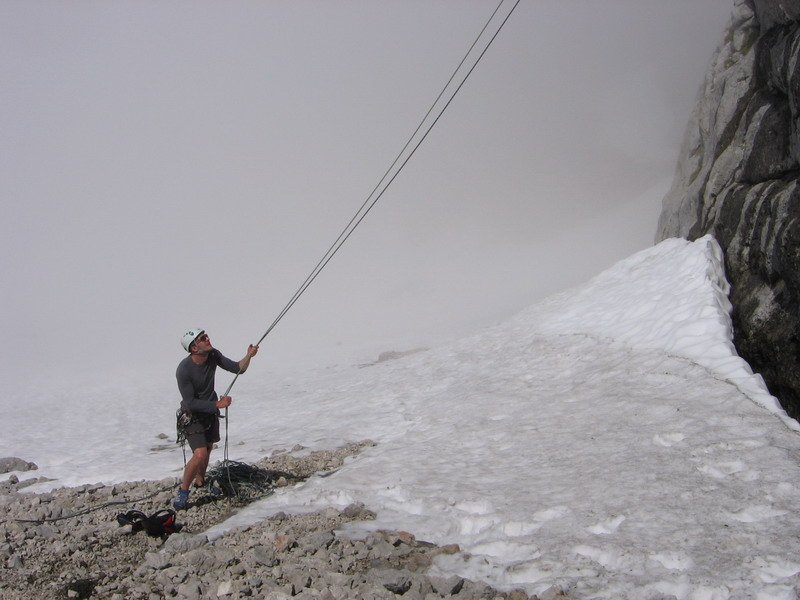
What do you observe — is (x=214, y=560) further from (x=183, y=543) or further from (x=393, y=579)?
(x=393, y=579)

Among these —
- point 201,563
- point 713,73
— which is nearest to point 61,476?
point 201,563

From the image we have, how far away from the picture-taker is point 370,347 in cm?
3412

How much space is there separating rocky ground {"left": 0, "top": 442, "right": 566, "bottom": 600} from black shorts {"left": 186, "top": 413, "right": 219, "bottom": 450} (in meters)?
0.74

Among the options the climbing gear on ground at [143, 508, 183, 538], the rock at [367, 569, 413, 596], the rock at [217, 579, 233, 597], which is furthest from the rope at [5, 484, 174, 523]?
the rock at [367, 569, 413, 596]

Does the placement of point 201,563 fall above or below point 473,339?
below

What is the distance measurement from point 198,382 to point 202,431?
638mm

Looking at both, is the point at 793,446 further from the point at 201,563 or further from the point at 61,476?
the point at 61,476

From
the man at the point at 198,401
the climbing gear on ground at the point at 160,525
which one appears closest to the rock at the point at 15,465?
the man at the point at 198,401

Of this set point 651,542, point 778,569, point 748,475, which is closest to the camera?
point 778,569

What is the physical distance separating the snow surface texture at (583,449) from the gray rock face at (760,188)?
582 millimetres

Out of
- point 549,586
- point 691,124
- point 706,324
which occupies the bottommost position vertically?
point 549,586

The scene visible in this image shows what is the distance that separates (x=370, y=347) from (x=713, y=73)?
22285mm

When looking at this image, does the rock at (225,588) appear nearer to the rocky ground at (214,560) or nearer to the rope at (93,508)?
the rocky ground at (214,560)

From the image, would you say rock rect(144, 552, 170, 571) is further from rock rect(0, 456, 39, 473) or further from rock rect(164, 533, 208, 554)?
rock rect(0, 456, 39, 473)
